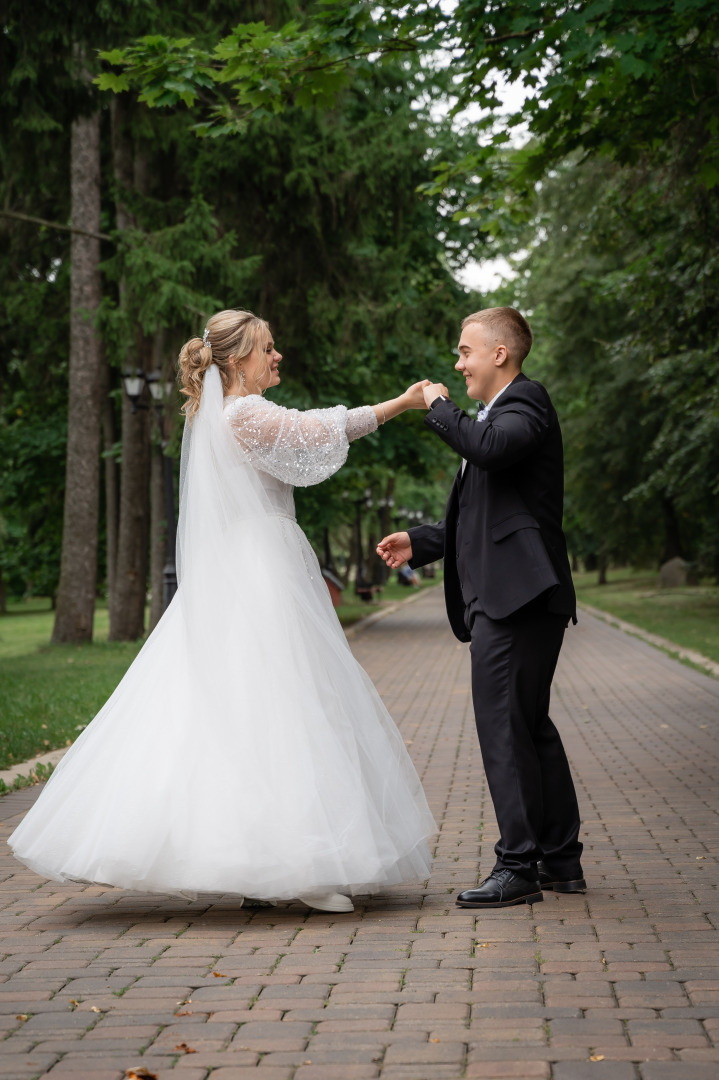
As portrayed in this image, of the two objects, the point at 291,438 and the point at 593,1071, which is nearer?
the point at 593,1071

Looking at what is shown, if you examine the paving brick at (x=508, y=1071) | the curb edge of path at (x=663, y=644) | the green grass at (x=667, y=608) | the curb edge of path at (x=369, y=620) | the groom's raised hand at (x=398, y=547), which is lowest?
the curb edge of path at (x=369, y=620)

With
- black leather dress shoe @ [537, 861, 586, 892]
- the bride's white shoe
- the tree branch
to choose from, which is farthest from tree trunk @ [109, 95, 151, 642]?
the bride's white shoe

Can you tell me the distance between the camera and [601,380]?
34719 millimetres

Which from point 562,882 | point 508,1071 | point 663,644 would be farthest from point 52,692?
point 663,644

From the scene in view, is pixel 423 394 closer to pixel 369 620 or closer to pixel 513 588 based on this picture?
pixel 513 588

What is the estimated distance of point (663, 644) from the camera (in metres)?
20.0

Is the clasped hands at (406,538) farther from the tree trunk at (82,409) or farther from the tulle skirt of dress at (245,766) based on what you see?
the tree trunk at (82,409)

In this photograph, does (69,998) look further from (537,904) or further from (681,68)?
(681,68)

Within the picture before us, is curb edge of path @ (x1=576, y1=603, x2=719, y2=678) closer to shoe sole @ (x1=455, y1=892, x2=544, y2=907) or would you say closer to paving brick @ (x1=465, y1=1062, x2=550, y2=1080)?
shoe sole @ (x1=455, y1=892, x2=544, y2=907)

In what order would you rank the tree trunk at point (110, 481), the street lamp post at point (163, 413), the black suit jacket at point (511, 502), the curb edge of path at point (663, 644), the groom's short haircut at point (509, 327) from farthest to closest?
the tree trunk at point (110, 481), the street lamp post at point (163, 413), the curb edge of path at point (663, 644), the groom's short haircut at point (509, 327), the black suit jacket at point (511, 502)

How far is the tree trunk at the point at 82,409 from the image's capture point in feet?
66.3

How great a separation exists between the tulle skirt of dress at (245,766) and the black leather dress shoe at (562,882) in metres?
0.55

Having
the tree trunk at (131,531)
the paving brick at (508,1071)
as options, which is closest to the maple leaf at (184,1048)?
the paving brick at (508,1071)

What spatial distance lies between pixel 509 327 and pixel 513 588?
1.06 metres
